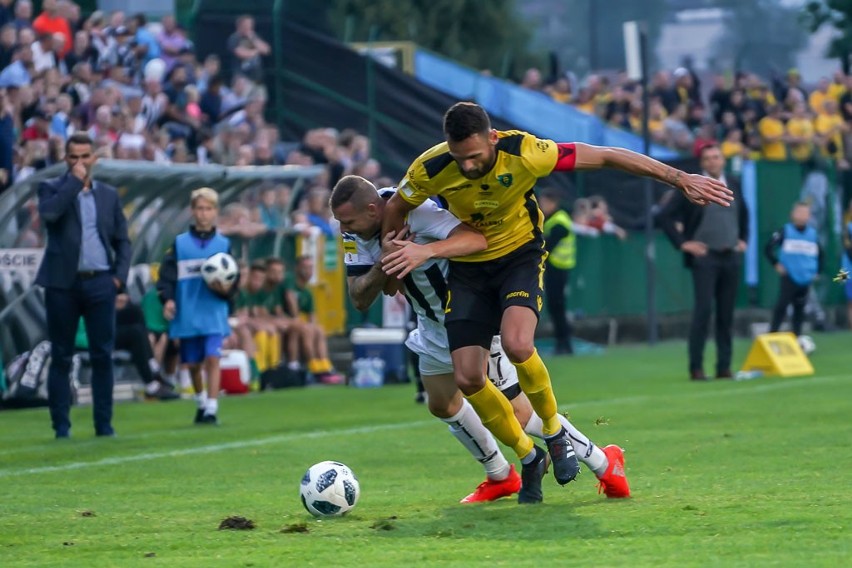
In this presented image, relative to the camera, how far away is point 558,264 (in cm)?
2333

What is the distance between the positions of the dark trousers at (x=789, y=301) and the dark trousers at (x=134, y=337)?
834 cm

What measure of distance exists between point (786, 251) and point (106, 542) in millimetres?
16075

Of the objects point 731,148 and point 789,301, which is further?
point 731,148

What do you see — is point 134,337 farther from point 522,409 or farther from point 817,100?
point 817,100

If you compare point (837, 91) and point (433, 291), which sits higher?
point (837, 91)

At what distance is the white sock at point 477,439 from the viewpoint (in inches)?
351

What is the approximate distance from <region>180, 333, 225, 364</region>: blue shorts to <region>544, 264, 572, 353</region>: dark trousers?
8.87 metres

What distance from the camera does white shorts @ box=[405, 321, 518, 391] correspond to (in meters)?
8.88

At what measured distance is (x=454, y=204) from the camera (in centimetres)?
854

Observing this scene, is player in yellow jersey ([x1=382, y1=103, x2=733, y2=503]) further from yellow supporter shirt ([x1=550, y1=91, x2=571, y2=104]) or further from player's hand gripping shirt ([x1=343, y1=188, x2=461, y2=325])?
yellow supporter shirt ([x1=550, y1=91, x2=571, y2=104])

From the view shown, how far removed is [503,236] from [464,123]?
0.80 metres

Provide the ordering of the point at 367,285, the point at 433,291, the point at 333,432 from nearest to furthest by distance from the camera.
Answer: the point at 367,285 → the point at 433,291 → the point at 333,432

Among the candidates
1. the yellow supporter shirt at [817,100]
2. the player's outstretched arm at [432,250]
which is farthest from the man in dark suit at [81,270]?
the yellow supporter shirt at [817,100]

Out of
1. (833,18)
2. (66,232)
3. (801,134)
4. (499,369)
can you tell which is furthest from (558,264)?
(833,18)
